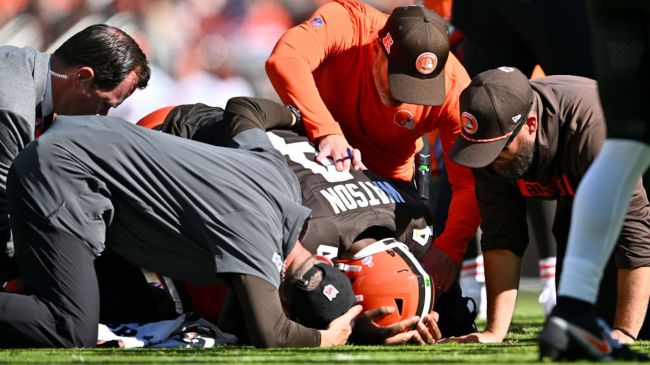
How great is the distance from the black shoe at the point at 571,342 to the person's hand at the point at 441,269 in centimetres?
183

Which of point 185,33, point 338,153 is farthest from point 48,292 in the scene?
point 185,33

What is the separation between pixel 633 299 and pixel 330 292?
43.5 inches

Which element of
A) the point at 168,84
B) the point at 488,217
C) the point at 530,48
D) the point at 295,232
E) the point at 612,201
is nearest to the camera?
the point at 612,201

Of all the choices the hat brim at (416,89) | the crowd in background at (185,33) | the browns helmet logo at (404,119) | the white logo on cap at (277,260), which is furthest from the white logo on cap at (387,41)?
the crowd in background at (185,33)

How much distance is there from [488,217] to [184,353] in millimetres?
1385

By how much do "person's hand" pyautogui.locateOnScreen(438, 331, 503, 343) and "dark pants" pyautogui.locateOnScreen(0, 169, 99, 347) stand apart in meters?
1.32

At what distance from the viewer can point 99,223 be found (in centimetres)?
386

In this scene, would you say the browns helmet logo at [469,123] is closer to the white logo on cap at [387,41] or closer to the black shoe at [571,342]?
the white logo on cap at [387,41]

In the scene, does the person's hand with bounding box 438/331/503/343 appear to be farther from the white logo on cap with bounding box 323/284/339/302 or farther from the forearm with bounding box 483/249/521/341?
Result: the white logo on cap with bounding box 323/284/339/302

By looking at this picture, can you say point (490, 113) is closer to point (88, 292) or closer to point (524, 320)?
point (88, 292)

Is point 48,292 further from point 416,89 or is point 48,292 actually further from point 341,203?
point 416,89

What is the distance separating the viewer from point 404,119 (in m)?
5.04

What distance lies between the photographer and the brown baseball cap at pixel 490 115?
3984 millimetres

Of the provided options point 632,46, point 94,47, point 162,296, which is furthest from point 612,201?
point 94,47
